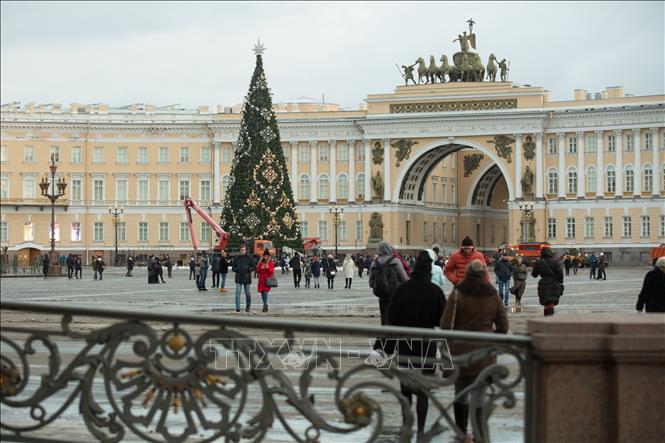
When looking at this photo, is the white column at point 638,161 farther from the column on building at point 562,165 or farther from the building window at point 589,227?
the column on building at point 562,165

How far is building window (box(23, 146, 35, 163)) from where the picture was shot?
318 ft

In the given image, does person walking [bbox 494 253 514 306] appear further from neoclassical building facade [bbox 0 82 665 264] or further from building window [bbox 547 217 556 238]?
building window [bbox 547 217 556 238]

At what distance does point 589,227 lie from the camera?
89.3m

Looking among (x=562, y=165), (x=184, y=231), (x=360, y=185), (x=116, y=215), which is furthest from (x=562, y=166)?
(x=116, y=215)

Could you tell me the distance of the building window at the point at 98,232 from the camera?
9819 cm

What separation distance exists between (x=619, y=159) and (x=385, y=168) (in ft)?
49.9

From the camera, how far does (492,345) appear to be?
704cm

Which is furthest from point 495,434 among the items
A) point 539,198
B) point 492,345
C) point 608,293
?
point 539,198

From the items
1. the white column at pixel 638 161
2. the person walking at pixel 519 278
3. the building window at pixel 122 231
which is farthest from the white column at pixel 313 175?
the person walking at pixel 519 278

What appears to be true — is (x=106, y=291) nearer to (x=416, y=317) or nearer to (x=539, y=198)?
(x=416, y=317)

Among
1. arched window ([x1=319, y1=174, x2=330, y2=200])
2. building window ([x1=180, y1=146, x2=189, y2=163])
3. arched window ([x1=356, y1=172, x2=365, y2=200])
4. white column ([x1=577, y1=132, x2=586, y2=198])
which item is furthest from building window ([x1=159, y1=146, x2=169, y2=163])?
white column ([x1=577, y1=132, x2=586, y2=198])

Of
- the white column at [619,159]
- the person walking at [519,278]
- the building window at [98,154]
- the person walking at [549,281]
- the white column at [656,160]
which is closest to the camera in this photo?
the person walking at [549,281]

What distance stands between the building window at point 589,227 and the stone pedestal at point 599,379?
3295 inches

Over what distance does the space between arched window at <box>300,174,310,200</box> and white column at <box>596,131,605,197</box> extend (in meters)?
19.6
